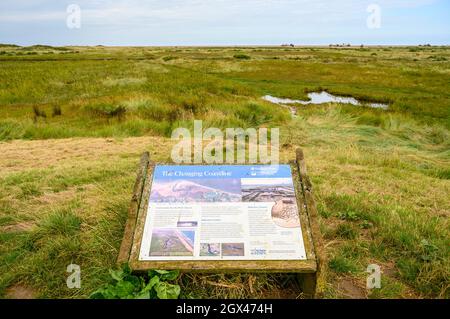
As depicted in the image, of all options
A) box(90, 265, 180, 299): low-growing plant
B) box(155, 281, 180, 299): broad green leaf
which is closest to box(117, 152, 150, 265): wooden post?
box(90, 265, 180, 299): low-growing plant

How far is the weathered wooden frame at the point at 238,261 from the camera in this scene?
314cm

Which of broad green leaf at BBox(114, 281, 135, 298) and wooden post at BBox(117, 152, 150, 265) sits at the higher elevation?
wooden post at BBox(117, 152, 150, 265)

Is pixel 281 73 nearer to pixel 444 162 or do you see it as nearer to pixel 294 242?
pixel 444 162

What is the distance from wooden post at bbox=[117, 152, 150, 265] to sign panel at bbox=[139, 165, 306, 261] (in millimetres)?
114

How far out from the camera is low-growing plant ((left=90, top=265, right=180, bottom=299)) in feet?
10.2

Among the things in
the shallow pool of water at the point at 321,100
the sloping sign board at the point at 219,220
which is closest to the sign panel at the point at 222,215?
the sloping sign board at the point at 219,220

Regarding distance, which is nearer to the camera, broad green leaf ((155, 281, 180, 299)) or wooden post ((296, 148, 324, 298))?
broad green leaf ((155, 281, 180, 299))

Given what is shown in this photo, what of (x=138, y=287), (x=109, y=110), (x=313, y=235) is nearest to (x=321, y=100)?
(x=109, y=110)

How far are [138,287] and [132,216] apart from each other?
A: 25.3 inches

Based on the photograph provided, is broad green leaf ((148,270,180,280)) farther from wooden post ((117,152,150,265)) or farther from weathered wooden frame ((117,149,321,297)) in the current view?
wooden post ((117,152,150,265))

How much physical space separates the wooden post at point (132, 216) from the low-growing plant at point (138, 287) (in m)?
0.11

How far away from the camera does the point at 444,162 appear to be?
942 cm
